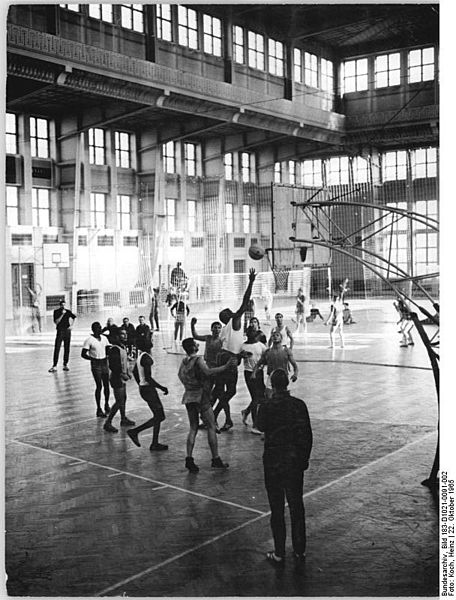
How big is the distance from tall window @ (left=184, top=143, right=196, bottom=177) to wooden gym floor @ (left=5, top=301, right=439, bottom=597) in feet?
8.37

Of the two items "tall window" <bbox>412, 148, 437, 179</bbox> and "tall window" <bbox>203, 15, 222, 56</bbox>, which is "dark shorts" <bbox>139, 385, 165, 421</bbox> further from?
"tall window" <bbox>203, 15, 222, 56</bbox>

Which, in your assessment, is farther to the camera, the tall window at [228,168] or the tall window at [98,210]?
the tall window at [228,168]

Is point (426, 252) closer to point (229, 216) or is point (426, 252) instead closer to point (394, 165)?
point (394, 165)

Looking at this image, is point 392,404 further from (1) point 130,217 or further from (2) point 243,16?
(2) point 243,16

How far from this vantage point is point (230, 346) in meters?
9.71

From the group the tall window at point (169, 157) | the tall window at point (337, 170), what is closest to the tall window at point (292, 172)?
the tall window at point (337, 170)

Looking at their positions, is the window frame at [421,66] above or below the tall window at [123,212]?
above

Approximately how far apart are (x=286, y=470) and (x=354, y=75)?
6.26m

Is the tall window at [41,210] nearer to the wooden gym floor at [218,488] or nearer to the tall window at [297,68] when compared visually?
the wooden gym floor at [218,488]

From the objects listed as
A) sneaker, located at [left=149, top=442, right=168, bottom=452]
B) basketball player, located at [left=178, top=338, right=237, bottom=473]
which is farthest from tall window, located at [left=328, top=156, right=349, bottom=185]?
sneaker, located at [left=149, top=442, right=168, bottom=452]

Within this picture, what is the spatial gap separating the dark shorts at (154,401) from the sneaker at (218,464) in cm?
99

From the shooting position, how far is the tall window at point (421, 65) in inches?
382

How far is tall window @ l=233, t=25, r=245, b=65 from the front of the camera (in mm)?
9938

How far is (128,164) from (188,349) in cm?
361
